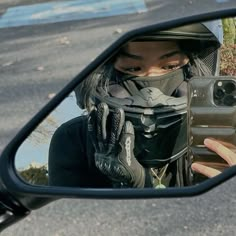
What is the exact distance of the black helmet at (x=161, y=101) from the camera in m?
1.06

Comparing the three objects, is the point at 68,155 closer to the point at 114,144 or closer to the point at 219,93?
the point at 114,144

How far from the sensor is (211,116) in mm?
992

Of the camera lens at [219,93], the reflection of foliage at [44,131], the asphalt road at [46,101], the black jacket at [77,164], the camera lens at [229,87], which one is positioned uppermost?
the camera lens at [219,93]

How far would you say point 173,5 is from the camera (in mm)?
6344

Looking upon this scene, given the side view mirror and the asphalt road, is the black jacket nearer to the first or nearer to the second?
the side view mirror

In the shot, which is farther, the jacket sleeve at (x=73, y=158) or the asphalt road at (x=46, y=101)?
the asphalt road at (x=46, y=101)

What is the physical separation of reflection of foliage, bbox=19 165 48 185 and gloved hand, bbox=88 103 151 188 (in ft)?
0.28

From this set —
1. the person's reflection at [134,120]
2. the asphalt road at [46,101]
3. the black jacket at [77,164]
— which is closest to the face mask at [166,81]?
the person's reflection at [134,120]

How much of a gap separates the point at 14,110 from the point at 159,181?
325 cm

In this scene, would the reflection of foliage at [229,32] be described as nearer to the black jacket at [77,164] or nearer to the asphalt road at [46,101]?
the black jacket at [77,164]

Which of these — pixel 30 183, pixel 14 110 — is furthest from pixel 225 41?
pixel 14 110

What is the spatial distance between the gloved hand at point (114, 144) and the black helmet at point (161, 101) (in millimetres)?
13

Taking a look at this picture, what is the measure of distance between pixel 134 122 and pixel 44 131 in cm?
14

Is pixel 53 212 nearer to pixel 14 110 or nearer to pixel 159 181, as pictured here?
pixel 14 110
